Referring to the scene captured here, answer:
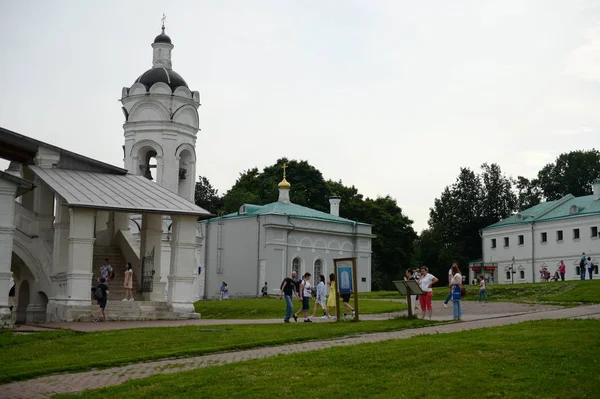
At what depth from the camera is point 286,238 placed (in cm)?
5681

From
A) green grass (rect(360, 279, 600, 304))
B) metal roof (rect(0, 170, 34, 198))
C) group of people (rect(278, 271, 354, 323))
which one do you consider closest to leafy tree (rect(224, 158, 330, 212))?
green grass (rect(360, 279, 600, 304))

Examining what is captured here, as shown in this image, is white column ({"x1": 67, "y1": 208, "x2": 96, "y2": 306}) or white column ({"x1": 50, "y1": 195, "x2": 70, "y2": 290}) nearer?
white column ({"x1": 67, "y1": 208, "x2": 96, "y2": 306})

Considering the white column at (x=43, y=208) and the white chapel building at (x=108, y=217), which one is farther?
the white column at (x=43, y=208)

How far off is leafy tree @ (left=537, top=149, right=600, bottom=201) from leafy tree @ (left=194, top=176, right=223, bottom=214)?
35521 millimetres

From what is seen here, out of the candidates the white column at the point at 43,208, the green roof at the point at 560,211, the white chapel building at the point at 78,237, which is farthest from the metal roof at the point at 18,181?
the green roof at the point at 560,211

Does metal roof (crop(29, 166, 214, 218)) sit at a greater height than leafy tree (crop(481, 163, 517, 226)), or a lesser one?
lesser

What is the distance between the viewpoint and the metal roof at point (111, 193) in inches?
1124

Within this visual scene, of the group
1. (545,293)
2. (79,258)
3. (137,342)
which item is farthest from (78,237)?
(545,293)

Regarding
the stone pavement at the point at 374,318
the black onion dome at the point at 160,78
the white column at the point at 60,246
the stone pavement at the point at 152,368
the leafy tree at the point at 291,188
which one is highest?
the black onion dome at the point at 160,78

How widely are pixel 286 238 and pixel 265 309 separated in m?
22.7

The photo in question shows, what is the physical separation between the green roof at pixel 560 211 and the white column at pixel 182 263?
47975mm

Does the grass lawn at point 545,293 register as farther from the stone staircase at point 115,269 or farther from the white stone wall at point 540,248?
the white stone wall at point 540,248

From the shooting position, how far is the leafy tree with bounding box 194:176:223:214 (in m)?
95.0

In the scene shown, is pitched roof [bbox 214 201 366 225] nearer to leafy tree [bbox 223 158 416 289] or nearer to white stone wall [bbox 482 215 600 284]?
leafy tree [bbox 223 158 416 289]
